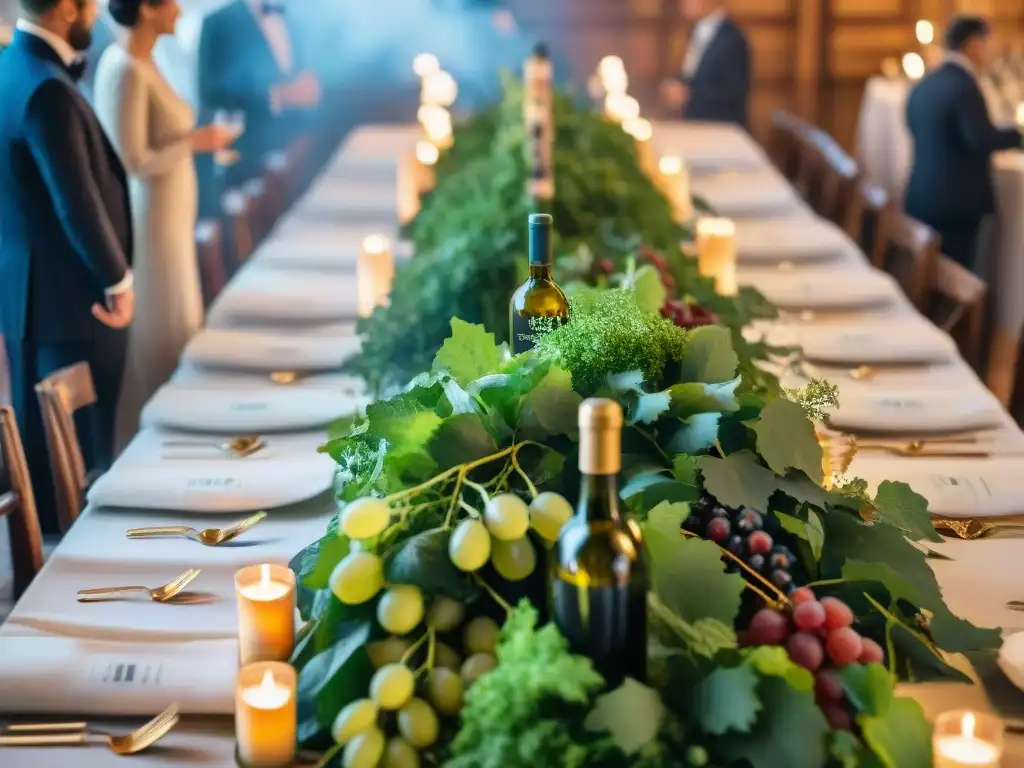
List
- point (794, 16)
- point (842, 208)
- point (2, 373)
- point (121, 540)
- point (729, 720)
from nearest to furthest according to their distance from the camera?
point (729, 720), point (121, 540), point (2, 373), point (842, 208), point (794, 16)

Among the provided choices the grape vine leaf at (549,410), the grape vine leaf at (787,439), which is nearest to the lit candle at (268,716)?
the grape vine leaf at (549,410)

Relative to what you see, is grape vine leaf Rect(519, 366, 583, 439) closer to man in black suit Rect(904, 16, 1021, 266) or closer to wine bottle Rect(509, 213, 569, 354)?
wine bottle Rect(509, 213, 569, 354)

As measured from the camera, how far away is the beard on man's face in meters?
2.62

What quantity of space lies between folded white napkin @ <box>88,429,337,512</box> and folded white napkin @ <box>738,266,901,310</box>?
1.21 m

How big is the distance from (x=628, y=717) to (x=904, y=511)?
48cm

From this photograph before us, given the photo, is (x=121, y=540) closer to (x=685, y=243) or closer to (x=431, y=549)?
(x=431, y=549)

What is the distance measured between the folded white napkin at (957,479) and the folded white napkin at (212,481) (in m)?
0.73

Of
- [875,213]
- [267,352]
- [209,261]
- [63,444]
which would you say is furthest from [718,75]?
[63,444]

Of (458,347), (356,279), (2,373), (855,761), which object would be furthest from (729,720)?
(2,373)

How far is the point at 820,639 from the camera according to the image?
1.04 meters

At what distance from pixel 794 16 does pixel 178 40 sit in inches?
134

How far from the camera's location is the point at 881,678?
3.14 ft

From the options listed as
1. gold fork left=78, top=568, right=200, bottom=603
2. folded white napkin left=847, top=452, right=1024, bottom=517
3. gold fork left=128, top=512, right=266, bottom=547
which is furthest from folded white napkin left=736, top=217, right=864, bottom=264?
gold fork left=78, top=568, right=200, bottom=603

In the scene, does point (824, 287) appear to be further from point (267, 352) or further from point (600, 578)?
point (600, 578)
